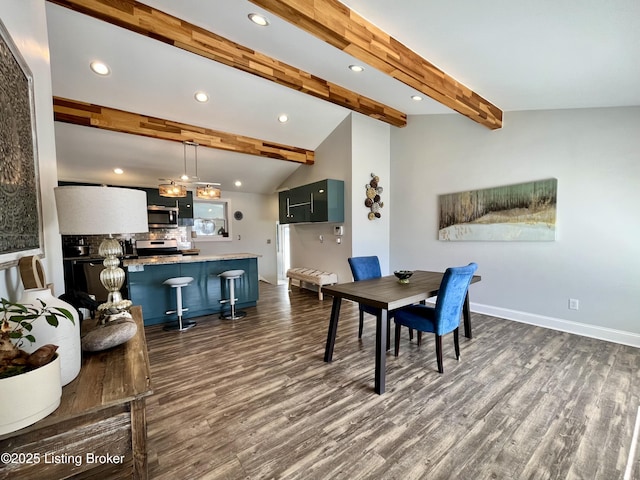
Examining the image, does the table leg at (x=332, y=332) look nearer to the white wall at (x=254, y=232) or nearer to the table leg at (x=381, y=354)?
the table leg at (x=381, y=354)

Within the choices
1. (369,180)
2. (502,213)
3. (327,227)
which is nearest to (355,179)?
(369,180)

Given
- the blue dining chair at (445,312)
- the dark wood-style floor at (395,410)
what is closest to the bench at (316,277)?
the dark wood-style floor at (395,410)

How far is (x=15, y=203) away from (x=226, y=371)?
1997 millimetres

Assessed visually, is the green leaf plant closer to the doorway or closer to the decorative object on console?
the decorative object on console

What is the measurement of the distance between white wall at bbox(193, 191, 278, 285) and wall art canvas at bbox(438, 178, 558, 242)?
13.9 feet

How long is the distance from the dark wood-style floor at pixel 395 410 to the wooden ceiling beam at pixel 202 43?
3047mm

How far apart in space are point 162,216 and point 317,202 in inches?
128

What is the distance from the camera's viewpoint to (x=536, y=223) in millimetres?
3449

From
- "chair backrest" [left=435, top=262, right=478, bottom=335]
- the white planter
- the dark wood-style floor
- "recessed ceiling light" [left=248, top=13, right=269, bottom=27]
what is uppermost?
"recessed ceiling light" [left=248, top=13, right=269, bottom=27]

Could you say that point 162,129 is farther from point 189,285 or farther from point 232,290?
point 232,290

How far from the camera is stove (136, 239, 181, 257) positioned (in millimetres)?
5770

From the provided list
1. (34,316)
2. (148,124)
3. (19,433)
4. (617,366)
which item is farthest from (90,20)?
(617,366)

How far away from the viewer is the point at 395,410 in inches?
77.4

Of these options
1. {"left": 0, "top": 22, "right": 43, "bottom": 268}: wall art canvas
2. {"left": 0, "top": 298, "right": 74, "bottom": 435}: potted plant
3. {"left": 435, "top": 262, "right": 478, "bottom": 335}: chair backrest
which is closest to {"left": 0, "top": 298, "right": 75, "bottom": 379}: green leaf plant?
{"left": 0, "top": 298, "right": 74, "bottom": 435}: potted plant
